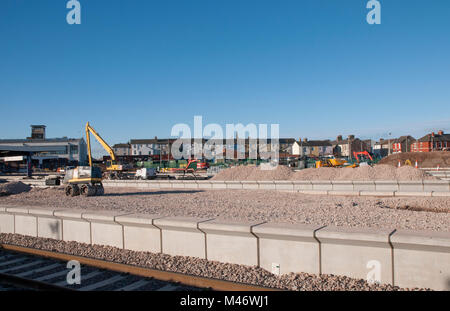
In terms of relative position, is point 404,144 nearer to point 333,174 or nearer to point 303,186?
point 333,174

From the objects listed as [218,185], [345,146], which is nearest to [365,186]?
[218,185]

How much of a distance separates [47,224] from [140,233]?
369cm

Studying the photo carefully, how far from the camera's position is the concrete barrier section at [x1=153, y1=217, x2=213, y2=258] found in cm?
736

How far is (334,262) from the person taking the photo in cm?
596

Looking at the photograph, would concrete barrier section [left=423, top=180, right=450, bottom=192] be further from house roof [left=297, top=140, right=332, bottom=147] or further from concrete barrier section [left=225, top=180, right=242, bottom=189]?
house roof [left=297, top=140, right=332, bottom=147]

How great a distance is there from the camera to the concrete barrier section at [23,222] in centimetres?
1062

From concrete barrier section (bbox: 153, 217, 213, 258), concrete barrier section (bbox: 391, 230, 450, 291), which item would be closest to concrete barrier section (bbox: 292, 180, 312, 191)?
concrete barrier section (bbox: 153, 217, 213, 258)

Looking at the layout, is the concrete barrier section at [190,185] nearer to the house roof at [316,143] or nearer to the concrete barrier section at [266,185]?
the concrete barrier section at [266,185]

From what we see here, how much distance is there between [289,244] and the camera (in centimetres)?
635

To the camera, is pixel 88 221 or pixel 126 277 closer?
pixel 126 277
